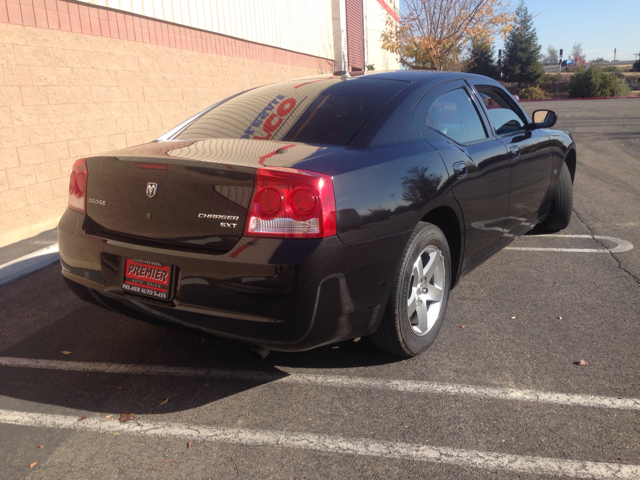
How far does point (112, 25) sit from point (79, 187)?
19.7 ft

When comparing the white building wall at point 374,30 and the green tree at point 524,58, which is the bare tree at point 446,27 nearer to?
the white building wall at point 374,30

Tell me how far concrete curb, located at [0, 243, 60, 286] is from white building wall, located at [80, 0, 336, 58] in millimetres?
3871

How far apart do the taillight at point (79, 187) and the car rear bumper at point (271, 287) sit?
9.9 inches

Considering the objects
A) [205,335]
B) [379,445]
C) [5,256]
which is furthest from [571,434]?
[5,256]

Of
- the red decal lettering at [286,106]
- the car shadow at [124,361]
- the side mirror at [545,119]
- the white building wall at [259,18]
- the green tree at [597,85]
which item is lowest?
the car shadow at [124,361]

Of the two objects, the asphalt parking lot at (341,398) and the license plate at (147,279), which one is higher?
the license plate at (147,279)

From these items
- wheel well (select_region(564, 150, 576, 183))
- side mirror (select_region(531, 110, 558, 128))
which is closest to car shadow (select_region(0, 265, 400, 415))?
side mirror (select_region(531, 110, 558, 128))

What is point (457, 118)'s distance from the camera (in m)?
3.90

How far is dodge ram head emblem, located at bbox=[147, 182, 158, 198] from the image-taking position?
8.97 feet

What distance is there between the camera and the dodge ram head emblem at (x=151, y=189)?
108 inches

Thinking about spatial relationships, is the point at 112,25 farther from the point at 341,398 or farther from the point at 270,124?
the point at 341,398

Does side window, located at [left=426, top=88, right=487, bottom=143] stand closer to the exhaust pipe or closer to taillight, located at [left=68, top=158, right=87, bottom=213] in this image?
the exhaust pipe

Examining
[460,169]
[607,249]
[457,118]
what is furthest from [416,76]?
[607,249]

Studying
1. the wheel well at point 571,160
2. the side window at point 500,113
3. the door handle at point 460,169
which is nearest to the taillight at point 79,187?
the door handle at point 460,169
